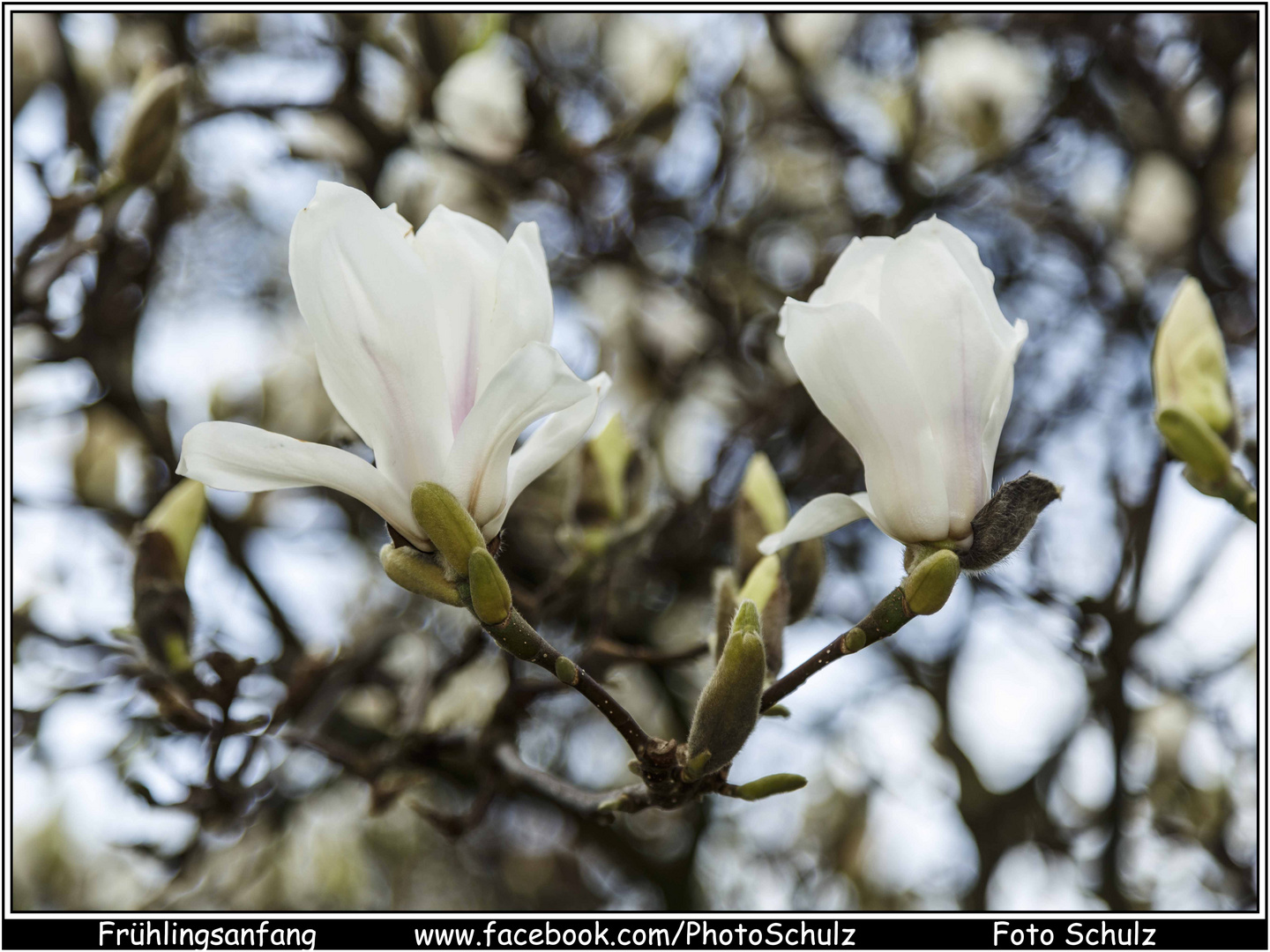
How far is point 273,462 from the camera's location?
0.58 m

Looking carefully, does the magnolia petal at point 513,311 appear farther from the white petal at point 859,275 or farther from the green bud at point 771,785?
the green bud at point 771,785

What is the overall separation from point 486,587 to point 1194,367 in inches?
20.6

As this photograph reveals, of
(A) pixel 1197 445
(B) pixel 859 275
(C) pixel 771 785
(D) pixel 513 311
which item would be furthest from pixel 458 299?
(A) pixel 1197 445

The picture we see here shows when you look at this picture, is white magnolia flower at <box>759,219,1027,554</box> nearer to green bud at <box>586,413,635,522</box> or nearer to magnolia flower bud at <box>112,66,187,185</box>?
green bud at <box>586,413,635,522</box>

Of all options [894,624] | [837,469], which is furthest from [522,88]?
[894,624]

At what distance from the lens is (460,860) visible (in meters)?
2.72

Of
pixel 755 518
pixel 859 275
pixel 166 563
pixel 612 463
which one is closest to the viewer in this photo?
pixel 859 275

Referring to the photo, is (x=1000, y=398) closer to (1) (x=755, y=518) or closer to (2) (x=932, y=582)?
(2) (x=932, y=582)

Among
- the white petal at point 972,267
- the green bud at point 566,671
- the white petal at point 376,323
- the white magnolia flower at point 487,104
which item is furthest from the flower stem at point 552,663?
the white magnolia flower at point 487,104

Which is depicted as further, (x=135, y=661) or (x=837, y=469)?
(x=837, y=469)

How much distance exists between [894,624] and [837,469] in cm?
107

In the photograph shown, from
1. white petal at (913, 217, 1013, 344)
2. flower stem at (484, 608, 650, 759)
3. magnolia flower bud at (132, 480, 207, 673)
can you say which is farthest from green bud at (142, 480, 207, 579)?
white petal at (913, 217, 1013, 344)
